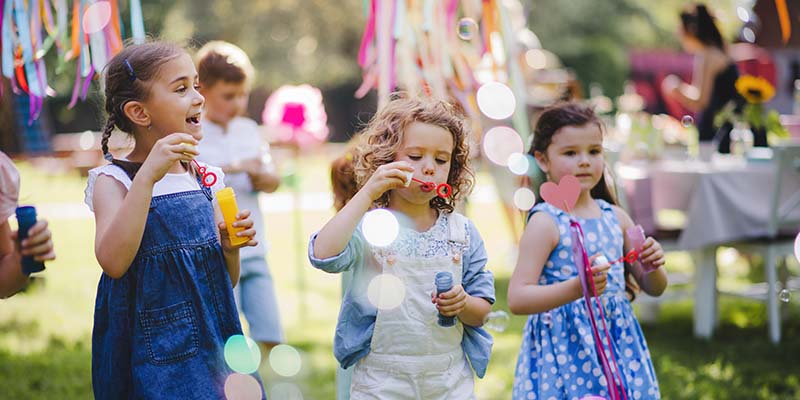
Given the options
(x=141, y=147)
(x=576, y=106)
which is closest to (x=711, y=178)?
(x=576, y=106)

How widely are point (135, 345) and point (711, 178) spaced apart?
3436mm

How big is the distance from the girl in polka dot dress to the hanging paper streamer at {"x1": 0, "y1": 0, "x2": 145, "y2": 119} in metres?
1.35

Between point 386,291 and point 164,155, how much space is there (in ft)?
1.99

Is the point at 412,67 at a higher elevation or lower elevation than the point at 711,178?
higher

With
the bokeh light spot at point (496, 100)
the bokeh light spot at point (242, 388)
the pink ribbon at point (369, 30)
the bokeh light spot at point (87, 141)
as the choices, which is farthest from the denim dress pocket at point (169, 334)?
the bokeh light spot at point (87, 141)

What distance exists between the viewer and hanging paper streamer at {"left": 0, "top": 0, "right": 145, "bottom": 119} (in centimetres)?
268

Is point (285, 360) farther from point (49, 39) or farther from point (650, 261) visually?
point (650, 261)

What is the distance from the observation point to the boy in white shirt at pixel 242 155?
10.7 ft

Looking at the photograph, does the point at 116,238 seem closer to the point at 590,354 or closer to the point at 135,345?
the point at 135,345

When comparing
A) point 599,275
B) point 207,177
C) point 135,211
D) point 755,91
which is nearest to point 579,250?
point 599,275

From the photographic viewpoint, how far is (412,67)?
3424 millimetres

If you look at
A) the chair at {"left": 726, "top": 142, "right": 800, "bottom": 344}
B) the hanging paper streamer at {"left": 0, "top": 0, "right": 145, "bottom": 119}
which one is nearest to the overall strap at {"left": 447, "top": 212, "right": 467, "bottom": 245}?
the hanging paper streamer at {"left": 0, "top": 0, "right": 145, "bottom": 119}

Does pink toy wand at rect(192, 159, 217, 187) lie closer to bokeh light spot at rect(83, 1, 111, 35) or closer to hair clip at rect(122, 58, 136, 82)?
hair clip at rect(122, 58, 136, 82)

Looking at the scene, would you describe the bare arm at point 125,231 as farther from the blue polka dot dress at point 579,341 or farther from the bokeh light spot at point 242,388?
the blue polka dot dress at point 579,341
